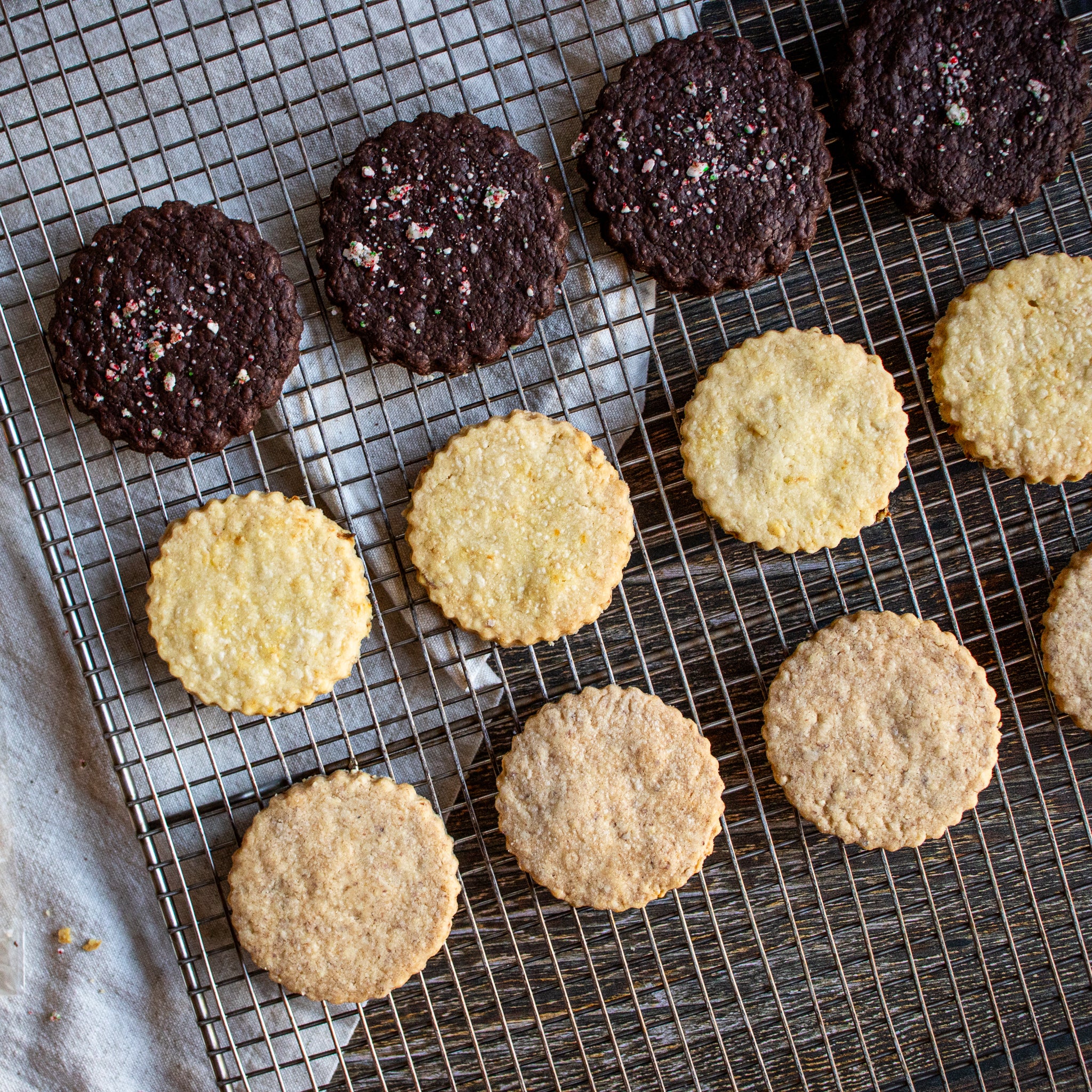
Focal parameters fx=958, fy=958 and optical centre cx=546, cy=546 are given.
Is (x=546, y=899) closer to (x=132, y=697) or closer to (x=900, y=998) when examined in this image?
(x=900, y=998)

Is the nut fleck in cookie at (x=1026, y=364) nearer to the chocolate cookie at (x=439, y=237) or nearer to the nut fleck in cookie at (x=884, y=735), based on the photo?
the nut fleck in cookie at (x=884, y=735)

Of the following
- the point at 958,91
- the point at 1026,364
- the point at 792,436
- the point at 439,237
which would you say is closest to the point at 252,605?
the point at 439,237

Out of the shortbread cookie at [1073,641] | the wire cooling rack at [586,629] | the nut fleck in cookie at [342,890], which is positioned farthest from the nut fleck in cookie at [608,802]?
the shortbread cookie at [1073,641]

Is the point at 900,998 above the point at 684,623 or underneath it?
→ underneath

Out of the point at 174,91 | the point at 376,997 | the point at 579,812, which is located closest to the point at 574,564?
the point at 579,812

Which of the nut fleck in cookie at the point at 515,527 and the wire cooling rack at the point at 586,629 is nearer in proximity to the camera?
the nut fleck in cookie at the point at 515,527

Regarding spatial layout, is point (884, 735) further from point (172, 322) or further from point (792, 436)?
point (172, 322)
